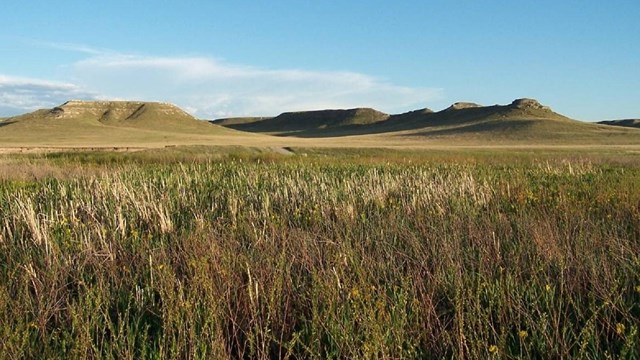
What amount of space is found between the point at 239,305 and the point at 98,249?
8.47ft

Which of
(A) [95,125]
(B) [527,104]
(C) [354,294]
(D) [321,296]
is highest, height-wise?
(B) [527,104]

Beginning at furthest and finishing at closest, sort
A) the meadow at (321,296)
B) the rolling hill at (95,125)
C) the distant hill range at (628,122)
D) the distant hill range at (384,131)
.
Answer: the distant hill range at (628,122)
the rolling hill at (95,125)
the distant hill range at (384,131)
the meadow at (321,296)

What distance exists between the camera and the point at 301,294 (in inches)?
180

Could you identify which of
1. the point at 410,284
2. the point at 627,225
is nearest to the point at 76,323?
the point at 410,284

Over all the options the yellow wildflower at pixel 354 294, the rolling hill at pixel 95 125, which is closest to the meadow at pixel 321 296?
the yellow wildflower at pixel 354 294

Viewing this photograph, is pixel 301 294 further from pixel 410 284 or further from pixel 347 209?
pixel 347 209

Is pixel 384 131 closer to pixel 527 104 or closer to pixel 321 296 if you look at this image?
pixel 527 104

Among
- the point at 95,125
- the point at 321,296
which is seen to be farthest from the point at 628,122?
Result: the point at 321,296

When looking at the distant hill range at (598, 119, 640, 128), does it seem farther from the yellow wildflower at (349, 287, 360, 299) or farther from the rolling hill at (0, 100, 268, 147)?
the yellow wildflower at (349, 287, 360, 299)

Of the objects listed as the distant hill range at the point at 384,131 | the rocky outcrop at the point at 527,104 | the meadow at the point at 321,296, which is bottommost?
the distant hill range at the point at 384,131

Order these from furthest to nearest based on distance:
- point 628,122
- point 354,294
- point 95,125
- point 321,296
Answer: point 628,122, point 95,125, point 321,296, point 354,294

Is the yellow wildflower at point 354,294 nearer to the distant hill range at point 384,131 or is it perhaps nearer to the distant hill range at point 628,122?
the distant hill range at point 384,131

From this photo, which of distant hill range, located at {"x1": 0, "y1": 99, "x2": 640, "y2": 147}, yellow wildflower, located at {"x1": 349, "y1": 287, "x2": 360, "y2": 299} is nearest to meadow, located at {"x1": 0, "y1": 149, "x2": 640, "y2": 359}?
yellow wildflower, located at {"x1": 349, "y1": 287, "x2": 360, "y2": 299}

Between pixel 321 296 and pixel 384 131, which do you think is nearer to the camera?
pixel 321 296
